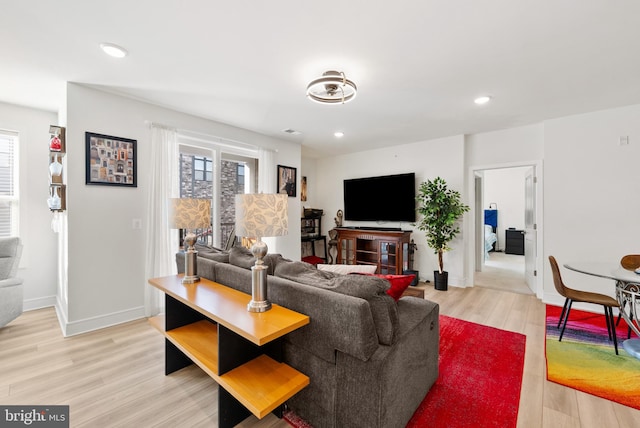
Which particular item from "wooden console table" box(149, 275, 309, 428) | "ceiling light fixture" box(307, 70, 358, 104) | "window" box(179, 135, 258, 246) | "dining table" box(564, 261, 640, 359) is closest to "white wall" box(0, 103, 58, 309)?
"window" box(179, 135, 258, 246)

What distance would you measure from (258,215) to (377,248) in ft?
13.7

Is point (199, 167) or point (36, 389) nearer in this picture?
point (36, 389)

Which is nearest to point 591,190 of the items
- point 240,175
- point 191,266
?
point 191,266

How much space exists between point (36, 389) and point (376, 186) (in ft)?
16.5

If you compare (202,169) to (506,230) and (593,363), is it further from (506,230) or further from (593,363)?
(506,230)

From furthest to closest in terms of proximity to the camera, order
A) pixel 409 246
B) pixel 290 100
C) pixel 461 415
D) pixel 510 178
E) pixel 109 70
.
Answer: pixel 510 178, pixel 409 246, pixel 290 100, pixel 109 70, pixel 461 415

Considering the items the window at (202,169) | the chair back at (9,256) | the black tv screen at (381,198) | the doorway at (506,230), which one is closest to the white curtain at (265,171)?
the window at (202,169)

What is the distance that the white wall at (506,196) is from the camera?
8.00 metres

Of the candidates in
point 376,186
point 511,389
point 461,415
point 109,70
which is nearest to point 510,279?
point 376,186

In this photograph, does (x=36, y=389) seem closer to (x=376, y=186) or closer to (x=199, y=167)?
(x=199, y=167)

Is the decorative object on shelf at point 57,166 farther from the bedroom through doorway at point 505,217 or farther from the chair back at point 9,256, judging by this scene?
the bedroom through doorway at point 505,217

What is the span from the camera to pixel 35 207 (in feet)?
11.4

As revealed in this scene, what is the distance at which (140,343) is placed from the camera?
2605mm

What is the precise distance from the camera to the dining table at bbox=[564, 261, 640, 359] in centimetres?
215
